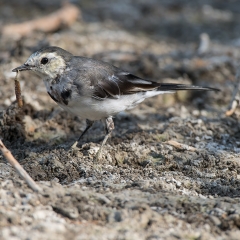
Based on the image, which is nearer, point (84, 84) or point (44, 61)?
point (84, 84)

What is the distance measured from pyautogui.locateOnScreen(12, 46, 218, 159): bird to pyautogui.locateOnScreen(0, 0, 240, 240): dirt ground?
0.47 m

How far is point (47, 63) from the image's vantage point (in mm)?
5977

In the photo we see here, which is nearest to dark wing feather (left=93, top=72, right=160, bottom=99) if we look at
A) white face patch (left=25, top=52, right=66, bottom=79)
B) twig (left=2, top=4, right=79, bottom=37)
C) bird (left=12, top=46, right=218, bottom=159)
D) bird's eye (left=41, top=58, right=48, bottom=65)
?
bird (left=12, top=46, right=218, bottom=159)

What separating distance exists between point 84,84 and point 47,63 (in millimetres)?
555

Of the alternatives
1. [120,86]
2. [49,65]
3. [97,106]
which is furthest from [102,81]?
[49,65]

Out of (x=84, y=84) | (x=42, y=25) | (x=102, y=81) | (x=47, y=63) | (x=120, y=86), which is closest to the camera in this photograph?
(x=84, y=84)

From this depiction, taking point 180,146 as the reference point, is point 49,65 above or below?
above

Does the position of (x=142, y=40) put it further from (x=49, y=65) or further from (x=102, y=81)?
(x=49, y=65)

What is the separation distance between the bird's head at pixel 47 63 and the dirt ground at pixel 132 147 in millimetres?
946

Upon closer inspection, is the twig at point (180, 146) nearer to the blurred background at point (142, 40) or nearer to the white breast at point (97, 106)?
the white breast at point (97, 106)

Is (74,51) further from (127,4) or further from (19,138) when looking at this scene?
(127,4)

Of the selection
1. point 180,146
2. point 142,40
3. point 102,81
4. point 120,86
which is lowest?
point 180,146

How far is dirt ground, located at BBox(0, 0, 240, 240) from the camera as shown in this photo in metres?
4.12

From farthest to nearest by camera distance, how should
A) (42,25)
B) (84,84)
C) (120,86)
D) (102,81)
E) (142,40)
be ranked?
(142,40)
(42,25)
(120,86)
(102,81)
(84,84)
